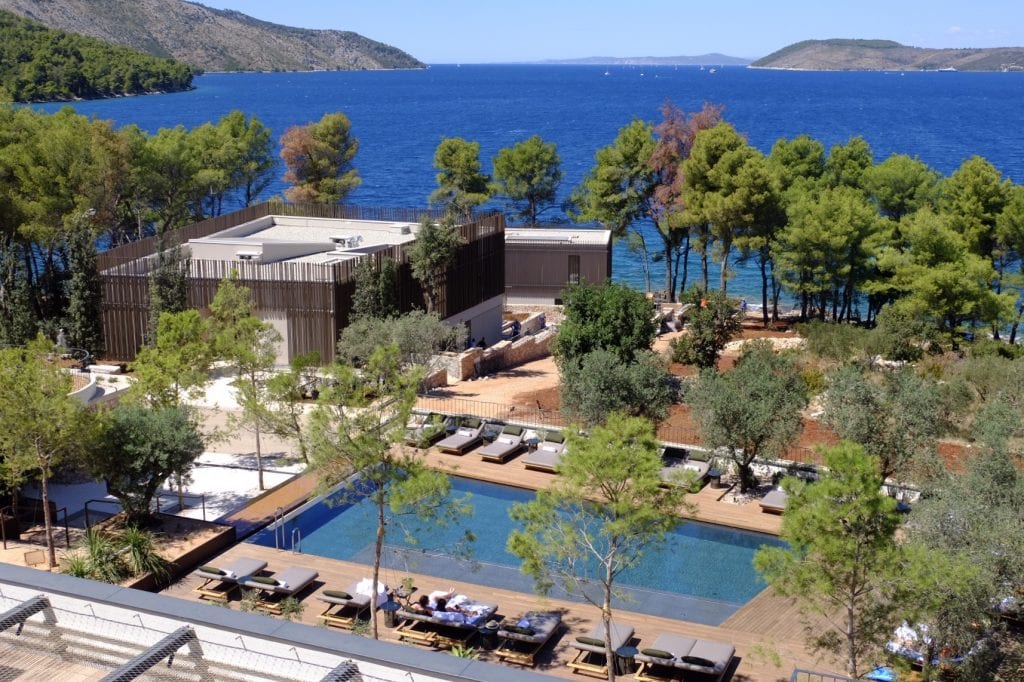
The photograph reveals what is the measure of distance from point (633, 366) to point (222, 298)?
1068 cm

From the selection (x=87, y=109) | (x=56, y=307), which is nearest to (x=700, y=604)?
(x=56, y=307)

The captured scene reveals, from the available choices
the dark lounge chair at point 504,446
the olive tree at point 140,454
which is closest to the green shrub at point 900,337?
the dark lounge chair at point 504,446

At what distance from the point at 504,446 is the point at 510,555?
565 cm

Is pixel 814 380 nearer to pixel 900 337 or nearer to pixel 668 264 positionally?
pixel 900 337

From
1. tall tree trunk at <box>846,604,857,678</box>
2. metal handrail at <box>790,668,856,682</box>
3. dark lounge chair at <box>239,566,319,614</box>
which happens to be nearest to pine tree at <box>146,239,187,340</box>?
dark lounge chair at <box>239,566,319,614</box>

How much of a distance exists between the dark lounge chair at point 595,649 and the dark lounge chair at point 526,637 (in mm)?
536

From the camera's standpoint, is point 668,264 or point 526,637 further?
point 668,264

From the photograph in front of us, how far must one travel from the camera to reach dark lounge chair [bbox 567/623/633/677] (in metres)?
15.8

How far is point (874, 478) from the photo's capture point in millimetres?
13789

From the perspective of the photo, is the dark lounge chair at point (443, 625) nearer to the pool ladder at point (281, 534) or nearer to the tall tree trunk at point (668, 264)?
the pool ladder at point (281, 534)

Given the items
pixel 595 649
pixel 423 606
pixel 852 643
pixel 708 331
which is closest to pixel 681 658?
pixel 595 649

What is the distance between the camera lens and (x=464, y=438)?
87.5ft

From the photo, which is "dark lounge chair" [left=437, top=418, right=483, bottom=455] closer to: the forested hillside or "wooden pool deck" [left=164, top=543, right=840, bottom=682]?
"wooden pool deck" [left=164, top=543, right=840, bottom=682]

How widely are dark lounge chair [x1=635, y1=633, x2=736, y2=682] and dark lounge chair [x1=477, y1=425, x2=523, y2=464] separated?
33.0 feet
